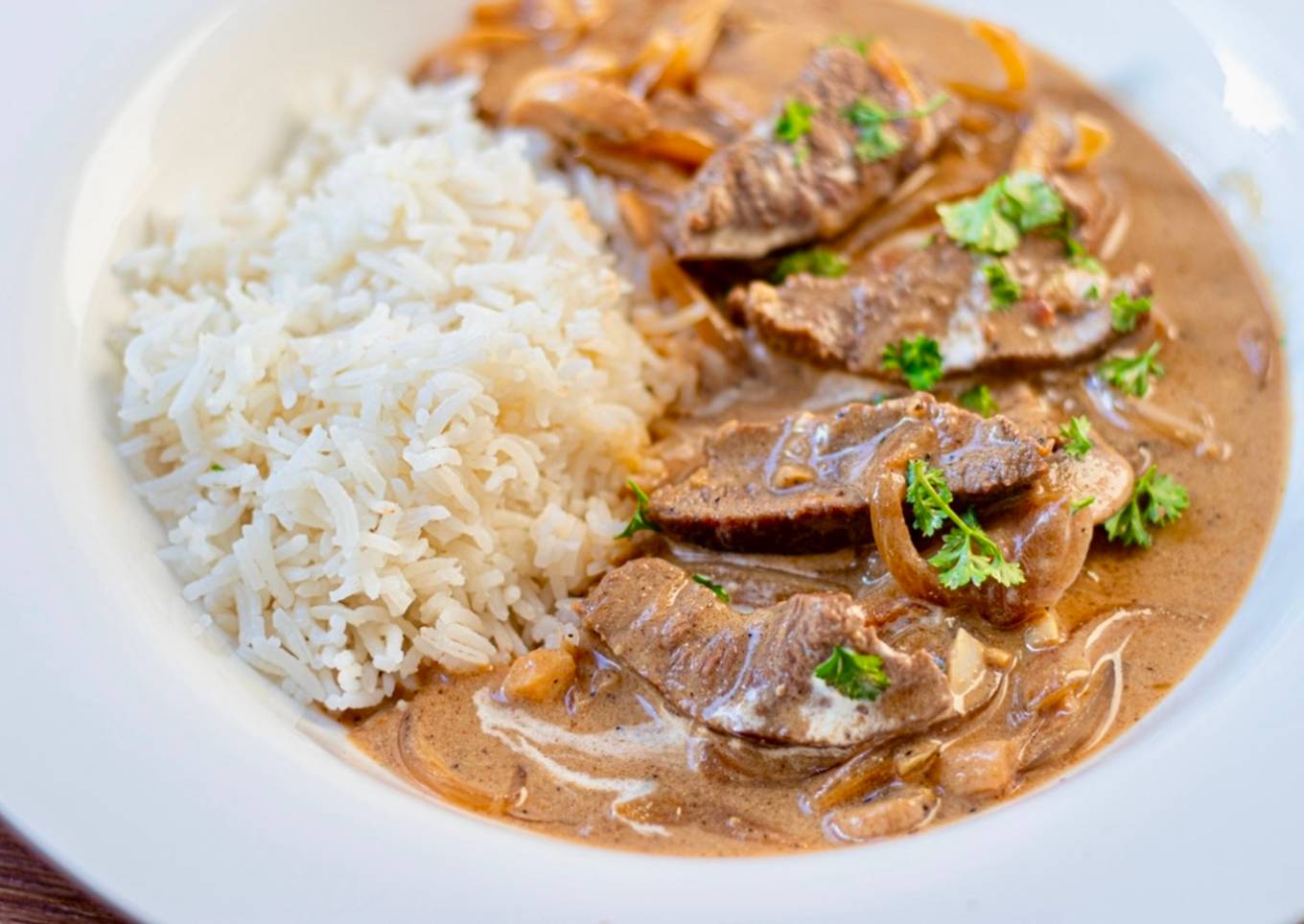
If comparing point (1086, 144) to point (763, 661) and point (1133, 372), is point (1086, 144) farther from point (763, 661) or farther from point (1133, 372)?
point (763, 661)

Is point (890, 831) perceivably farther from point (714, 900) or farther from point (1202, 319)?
point (1202, 319)

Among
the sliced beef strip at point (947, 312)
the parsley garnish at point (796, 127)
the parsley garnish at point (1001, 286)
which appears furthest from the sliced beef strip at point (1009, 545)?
the parsley garnish at point (796, 127)

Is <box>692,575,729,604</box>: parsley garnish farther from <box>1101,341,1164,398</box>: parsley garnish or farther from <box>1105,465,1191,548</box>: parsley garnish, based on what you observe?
<box>1101,341,1164,398</box>: parsley garnish

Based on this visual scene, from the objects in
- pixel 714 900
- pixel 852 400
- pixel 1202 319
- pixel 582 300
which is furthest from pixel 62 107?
pixel 1202 319

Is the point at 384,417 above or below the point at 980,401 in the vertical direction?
below

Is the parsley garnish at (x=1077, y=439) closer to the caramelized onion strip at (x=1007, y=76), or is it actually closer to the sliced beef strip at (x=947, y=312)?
the sliced beef strip at (x=947, y=312)

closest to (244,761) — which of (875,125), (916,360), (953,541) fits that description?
(953,541)
